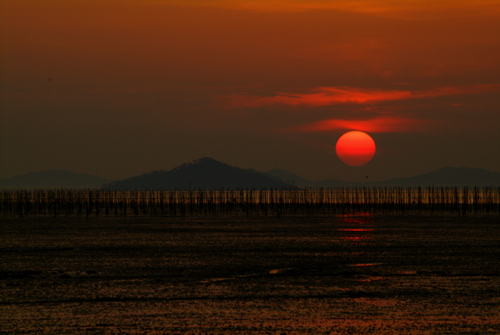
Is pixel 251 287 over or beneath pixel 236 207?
over

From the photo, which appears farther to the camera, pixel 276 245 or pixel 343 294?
pixel 276 245

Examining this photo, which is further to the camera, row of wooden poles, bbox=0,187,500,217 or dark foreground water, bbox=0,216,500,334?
row of wooden poles, bbox=0,187,500,217

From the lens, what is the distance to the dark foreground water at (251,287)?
40.2 feet

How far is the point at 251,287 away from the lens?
16.6 metres

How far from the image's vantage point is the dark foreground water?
40.2 feet

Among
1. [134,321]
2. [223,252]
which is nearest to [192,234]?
[223,252]

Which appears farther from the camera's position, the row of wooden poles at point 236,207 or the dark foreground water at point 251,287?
the row of wooden poles at point 236,207

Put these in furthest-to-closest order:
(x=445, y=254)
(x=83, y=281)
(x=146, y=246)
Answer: (x=146, y=246) < (x=445, y=254) < (x=83, y=281)

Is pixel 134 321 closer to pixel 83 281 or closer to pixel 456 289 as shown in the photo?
pixel 83 281

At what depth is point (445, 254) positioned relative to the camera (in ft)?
79.5

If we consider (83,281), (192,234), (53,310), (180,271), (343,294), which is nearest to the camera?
(53,310)

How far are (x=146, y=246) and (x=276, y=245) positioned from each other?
588 centimetres

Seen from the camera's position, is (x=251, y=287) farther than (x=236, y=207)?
No

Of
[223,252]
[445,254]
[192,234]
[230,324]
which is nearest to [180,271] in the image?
[223,252]
